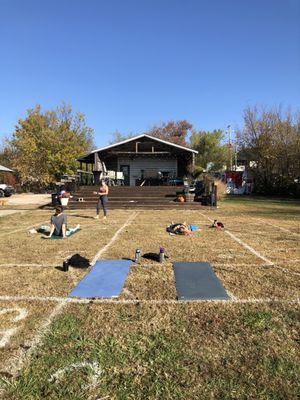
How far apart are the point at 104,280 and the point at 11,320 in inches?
64.0

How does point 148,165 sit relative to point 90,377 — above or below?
above

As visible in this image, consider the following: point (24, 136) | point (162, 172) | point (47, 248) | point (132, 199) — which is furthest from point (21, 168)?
point (47, 248)

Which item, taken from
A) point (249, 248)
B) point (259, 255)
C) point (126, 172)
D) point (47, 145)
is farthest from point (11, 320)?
point (47, 145)

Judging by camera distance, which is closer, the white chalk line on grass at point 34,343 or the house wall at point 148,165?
the white chalk line on grass at point 34,343

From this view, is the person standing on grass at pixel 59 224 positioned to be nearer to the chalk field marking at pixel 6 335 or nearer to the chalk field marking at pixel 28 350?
the chalk field marking at pixel 28 350

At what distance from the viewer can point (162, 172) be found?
2745 centimetres

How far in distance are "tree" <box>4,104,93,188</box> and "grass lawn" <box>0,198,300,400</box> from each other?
32887 millimetres

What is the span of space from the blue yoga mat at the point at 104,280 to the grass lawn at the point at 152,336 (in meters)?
0.15

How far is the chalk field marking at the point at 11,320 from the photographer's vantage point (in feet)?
10.6

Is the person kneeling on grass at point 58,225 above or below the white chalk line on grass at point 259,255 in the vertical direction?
above

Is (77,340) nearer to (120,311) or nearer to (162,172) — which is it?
(120,311)

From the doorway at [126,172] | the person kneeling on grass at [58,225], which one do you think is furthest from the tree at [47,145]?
the person kneeling on grass at [58,225]

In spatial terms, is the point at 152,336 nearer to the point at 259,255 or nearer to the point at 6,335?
the point at 6,335

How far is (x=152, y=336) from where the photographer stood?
3314mm
